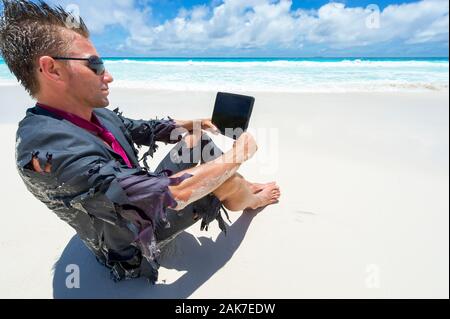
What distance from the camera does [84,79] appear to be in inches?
54.5

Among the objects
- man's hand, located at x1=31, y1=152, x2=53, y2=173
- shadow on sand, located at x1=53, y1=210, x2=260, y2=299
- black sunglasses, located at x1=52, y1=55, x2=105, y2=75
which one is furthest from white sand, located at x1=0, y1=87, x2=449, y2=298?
black sunglasses, located at x1=52, y1=55, x2=105, y2=75

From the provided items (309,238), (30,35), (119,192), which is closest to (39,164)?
(119,192)

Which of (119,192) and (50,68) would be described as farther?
(50,68)

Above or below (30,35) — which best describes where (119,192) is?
below

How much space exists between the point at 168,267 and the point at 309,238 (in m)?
0.99

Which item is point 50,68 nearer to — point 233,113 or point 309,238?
point 233,113

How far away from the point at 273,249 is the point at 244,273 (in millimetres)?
310

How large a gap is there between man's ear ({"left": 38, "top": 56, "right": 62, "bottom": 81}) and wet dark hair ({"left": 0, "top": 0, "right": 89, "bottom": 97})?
4 cm

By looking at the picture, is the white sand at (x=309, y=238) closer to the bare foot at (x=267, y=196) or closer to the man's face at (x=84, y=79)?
the bare foot at (x=267, y=196)

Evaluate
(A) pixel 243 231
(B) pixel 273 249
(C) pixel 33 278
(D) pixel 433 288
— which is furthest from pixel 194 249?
(D) pixel 433 288

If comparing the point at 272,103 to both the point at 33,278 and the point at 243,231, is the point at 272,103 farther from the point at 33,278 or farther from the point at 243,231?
the point at 33,278

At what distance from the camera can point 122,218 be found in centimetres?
124

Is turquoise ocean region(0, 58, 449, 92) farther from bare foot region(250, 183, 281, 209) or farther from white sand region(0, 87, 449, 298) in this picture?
bare foot region(250, 183, 281, 209)

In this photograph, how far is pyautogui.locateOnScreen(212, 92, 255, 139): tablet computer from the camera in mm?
1720
